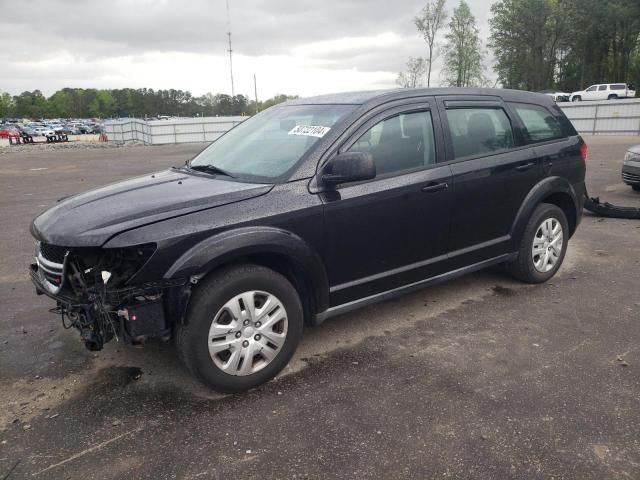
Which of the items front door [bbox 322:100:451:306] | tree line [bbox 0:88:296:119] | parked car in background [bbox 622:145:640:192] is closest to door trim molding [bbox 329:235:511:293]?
front door [bbox 322:100:451:306]

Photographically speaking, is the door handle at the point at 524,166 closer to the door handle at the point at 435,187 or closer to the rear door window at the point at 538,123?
the rear door window at the point at 538,123

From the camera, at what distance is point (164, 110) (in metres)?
135

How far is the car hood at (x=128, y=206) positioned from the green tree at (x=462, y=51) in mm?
55977

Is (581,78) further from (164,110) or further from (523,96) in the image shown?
(164,110)

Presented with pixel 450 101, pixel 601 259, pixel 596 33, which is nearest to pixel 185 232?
pixel 450 101

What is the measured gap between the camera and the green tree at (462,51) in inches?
2172

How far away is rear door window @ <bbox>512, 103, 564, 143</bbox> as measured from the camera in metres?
4.72

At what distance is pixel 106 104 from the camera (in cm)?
15088

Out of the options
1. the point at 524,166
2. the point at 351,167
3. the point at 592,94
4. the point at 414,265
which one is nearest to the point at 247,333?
the point at 351,167

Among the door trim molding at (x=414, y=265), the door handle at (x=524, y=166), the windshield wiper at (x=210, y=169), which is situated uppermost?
the windshield wiper at (x=210, y=169)

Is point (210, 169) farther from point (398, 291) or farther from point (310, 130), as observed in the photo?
point (398, 291)

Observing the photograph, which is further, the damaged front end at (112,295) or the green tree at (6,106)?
the green tree at (6,106)

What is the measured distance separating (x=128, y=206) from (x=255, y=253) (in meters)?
0.80

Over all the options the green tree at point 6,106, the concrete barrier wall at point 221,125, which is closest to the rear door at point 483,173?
the concrete barrier wall at point 221,125
